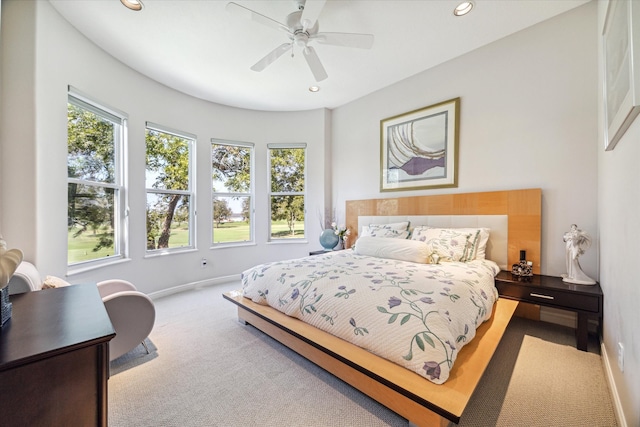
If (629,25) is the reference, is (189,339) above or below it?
below

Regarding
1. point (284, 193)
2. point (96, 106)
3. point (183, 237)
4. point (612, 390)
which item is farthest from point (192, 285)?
point (612, 390)

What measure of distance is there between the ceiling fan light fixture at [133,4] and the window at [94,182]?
1.03 m

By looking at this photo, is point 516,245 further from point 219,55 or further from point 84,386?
point 219,55

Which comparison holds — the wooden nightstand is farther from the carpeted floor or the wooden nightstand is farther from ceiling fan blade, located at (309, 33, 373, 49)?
ceiling fan blade, located at (309, 33, 373, 49)

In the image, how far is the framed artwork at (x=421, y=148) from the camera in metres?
3.30

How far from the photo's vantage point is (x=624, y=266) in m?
1.40

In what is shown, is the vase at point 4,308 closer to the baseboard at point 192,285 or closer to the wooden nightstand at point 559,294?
the baseboard at point 192,285

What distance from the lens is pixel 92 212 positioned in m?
2.90

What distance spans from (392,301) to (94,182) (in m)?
3.35

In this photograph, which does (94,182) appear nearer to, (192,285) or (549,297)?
(192,285)

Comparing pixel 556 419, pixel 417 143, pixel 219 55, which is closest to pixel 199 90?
pixel 219 55

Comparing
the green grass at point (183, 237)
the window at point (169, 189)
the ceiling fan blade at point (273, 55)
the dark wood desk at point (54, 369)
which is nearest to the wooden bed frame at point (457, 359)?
the dark wood desk at point (54, 369)

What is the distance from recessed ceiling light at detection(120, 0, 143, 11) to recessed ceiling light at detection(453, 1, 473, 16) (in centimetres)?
283

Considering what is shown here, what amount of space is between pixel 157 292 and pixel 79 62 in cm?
281
